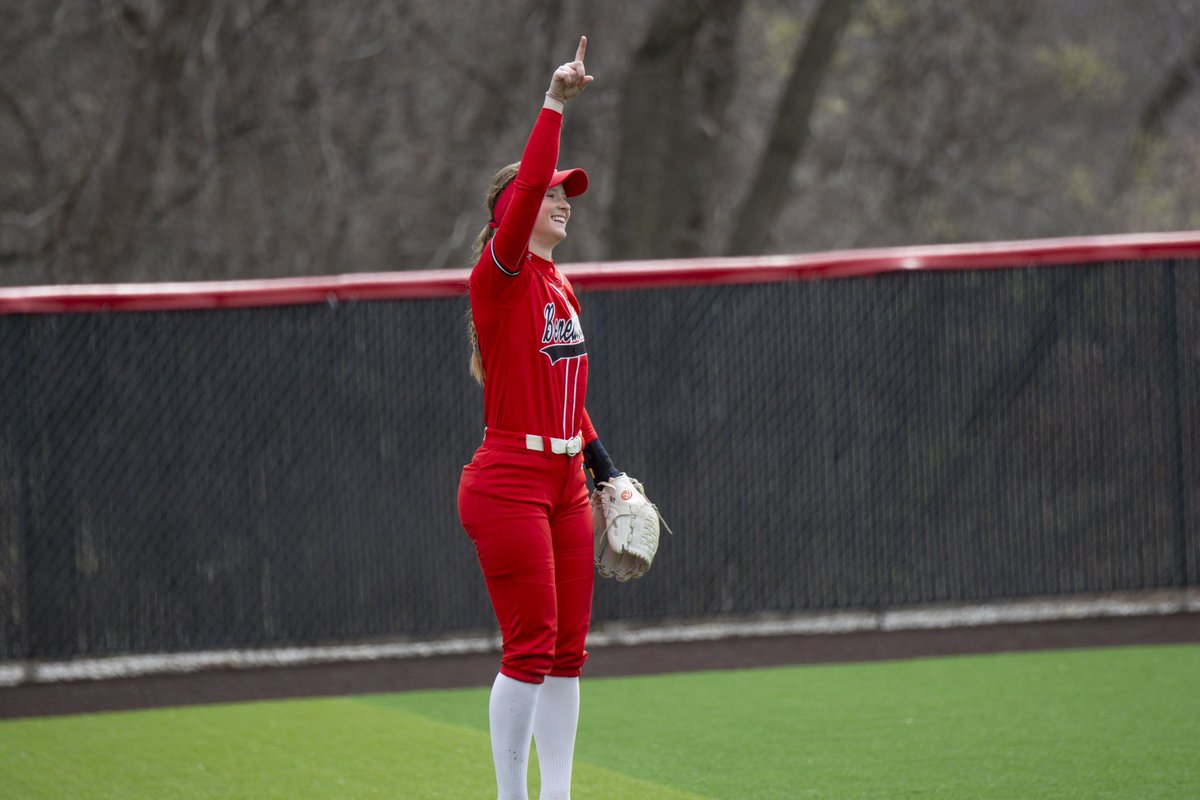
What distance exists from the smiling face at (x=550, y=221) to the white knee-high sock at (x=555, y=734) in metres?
1.33

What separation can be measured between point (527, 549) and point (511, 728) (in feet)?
1.75

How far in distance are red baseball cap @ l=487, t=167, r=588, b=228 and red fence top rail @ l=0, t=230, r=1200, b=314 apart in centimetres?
427

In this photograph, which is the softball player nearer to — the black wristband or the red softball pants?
the red softball pants

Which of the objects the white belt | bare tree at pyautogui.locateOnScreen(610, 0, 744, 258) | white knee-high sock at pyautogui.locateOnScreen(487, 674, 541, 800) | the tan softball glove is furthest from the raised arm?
bare tree at pyautogui.locateOnScreen(610, 0, 744, 258)

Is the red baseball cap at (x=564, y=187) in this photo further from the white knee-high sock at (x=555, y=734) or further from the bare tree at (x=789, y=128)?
→ the bare tree at (x=789, y=128)

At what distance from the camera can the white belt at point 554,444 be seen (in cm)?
417

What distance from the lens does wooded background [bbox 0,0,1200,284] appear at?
537 inches

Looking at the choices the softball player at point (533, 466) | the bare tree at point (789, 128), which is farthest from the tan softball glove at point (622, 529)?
the bare tree at point (789, 128)

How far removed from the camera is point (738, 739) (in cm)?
617

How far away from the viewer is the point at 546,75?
650 inches

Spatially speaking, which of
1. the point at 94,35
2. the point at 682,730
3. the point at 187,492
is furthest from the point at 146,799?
the point at 94,35

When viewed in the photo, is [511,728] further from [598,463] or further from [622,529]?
[598,463]

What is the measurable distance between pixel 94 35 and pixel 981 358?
10646 mm

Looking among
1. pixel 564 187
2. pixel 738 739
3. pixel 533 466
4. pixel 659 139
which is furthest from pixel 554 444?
pixel 659 139
